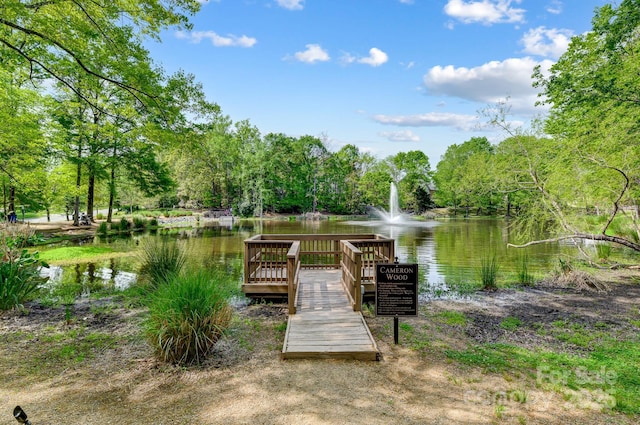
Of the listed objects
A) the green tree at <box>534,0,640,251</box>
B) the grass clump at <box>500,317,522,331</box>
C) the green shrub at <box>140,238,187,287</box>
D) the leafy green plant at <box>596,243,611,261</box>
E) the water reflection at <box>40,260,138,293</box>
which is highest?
the green tree at <box>534,0,640,251</box>

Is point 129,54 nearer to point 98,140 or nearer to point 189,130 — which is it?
point 189,130

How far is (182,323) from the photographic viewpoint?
4379mm

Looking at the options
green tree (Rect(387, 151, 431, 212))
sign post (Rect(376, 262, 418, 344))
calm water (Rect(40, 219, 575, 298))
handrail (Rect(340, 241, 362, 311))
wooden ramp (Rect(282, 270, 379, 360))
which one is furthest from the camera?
green tree (Rect(387, 151, 431, 212))

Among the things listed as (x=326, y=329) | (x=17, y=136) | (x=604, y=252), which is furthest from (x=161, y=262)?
(x=604, y=252)

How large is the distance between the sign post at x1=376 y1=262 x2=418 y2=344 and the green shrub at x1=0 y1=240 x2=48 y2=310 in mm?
6801

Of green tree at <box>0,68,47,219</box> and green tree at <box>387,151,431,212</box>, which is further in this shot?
green tree at <box>387,151,431,212</box>

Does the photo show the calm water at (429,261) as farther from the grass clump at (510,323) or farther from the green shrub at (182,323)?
the green shrub at (182,323)

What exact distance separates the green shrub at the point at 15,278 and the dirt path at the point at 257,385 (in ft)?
1.47

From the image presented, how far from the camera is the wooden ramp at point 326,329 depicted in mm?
4676

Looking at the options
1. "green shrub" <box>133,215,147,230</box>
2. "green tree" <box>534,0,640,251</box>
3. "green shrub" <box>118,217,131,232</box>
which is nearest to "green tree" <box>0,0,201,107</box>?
"green tree" <box>534,0,640,251</box>

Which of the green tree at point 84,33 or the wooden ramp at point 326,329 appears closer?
the wooden ramp at point 326,329

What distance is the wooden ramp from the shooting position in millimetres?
4676

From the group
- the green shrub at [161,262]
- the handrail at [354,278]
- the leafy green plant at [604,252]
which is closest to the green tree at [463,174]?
the leafy green plant at [604,252]

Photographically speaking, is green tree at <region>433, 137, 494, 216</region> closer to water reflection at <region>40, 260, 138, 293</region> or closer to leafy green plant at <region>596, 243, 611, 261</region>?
leafy green plant at <region>596, 243, 611, 261</region>
